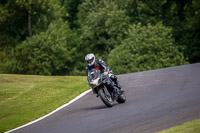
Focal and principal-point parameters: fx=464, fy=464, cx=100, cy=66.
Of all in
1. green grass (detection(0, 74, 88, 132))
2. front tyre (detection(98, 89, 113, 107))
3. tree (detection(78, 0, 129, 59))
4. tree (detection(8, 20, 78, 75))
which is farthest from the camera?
tree (detection(78, 0, 129, 59))

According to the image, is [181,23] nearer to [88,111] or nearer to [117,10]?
[117,10]

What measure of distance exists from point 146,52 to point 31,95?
28176mm

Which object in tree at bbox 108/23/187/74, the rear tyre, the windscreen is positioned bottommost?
tree at bbox 108/23/187/74

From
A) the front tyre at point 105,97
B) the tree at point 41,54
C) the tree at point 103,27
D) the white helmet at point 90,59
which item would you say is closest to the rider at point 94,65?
the white helmet at point 90,59

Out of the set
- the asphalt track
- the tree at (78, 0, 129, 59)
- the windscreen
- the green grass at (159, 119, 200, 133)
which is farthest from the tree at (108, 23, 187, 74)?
the green grass at (159, 119, 200, 133)

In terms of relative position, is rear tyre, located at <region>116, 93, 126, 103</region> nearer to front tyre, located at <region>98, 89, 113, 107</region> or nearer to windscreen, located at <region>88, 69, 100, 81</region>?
front tyre, located at <region>98, 89, 113, 107</region>

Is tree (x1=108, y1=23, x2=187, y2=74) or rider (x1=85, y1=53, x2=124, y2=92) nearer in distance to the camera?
rider (x1=85, y1=53, x2=124, y2=92)

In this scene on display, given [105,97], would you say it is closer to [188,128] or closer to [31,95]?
[188,128]

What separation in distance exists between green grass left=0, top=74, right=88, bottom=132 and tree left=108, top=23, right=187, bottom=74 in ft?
71.9

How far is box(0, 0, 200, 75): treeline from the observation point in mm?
44531

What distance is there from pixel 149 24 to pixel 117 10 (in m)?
6.20

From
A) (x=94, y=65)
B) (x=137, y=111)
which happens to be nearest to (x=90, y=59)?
(x=94, y=65)

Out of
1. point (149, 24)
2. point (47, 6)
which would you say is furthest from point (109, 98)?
point (47, 6)

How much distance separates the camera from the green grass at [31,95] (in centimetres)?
1362
